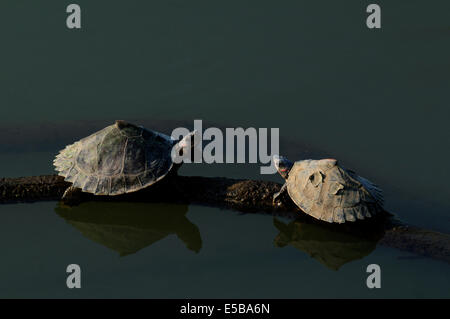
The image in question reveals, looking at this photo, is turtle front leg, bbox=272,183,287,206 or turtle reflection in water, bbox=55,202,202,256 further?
turtle reflection in water, bbox=55,202,202,256

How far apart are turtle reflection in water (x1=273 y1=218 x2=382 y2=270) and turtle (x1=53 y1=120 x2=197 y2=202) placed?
70.4 inches

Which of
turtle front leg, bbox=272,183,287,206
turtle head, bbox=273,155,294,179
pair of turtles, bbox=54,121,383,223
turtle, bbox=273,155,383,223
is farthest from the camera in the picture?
turtle head, bbox=273,155,294,179

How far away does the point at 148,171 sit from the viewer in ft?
22.0

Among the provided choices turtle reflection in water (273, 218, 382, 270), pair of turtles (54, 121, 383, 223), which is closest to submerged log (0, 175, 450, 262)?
turtle reflection in water (273, 218, 382, 270)

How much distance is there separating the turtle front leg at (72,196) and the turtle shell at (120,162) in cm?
21

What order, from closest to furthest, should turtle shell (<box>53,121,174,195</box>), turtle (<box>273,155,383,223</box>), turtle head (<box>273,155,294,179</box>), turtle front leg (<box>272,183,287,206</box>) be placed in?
turtle (<box>273,155,383,223</box>)
turtle front leg (<box>272,183,287,206</box>)
turtle shell (<box>53,121,174,195</box>)
turtle head (<box>273,155,294,179</box>)

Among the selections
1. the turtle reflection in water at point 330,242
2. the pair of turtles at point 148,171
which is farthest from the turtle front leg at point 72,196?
the turtle reflection in water at point 330,242

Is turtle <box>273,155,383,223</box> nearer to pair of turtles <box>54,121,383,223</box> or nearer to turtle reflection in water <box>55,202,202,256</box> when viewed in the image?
pair of turtles <box>54,121,383,223</box>

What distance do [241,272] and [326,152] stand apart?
9.77 ft

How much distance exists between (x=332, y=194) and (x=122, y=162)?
2623mm

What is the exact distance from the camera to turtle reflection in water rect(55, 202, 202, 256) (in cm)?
702

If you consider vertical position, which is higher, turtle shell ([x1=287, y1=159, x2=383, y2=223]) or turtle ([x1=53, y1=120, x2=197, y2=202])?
turtle ([x1=53, y1=120, x2=197, y2=202])

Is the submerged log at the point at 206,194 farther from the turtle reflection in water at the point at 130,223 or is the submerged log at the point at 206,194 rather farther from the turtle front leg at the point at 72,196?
the turtle reflection in water at the point at 130,223

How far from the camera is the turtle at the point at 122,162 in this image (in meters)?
6.71
